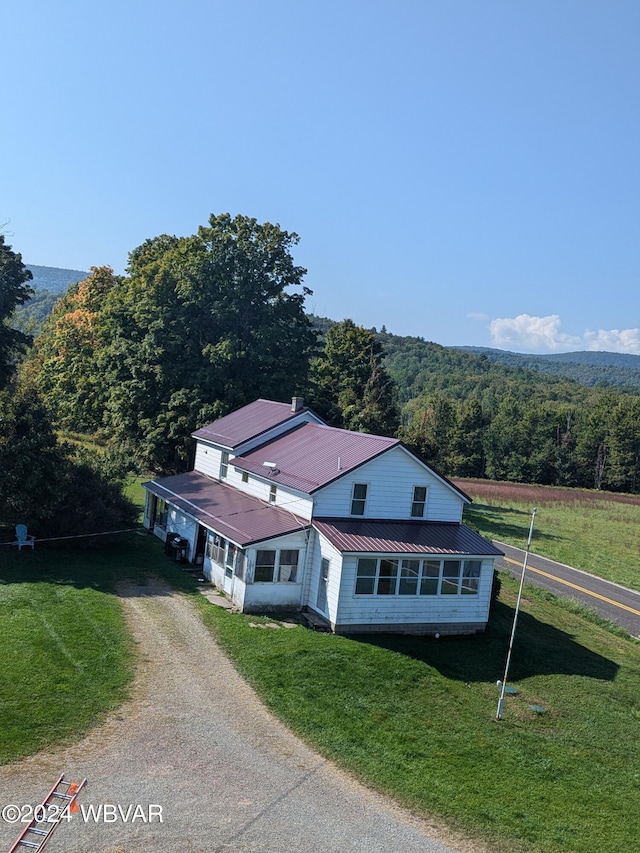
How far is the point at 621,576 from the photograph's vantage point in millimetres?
44062

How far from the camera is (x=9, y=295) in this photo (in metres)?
42.2

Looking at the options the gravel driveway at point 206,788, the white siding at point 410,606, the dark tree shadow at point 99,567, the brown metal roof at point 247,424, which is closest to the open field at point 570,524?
the white siding at point 410,606

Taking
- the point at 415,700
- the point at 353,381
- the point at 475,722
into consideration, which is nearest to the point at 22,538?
the point at 415,700

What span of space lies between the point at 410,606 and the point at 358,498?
4.40m

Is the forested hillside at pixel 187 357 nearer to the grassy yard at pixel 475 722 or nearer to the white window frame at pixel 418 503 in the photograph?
the white window frame at pixel 418 503

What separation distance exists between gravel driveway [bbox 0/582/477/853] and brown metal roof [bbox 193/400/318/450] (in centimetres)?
1732

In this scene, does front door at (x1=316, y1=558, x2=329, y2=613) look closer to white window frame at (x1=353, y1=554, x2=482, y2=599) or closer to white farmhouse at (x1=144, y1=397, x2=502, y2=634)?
white farmhouse at (x1=144, y1=397, x2=502, y2=634)

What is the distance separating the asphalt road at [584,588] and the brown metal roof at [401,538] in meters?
11.1

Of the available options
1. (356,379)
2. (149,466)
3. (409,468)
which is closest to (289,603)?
(409,468)

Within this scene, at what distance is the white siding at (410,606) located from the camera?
79.5 feet

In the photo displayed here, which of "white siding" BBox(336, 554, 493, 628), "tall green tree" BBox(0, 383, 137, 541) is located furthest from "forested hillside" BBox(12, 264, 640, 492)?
"white siding" BBox(336, 554, 493, 628)

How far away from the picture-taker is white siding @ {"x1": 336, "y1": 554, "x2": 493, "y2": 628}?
24.2 metres

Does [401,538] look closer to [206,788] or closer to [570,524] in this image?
[206,788]

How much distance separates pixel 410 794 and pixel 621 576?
33.8m
